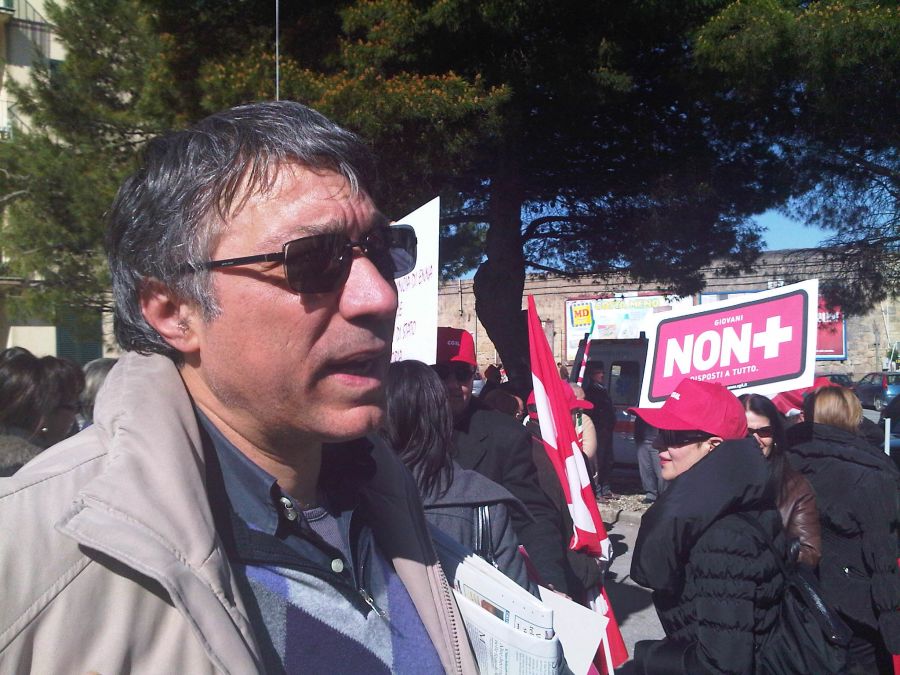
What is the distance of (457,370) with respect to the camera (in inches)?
152

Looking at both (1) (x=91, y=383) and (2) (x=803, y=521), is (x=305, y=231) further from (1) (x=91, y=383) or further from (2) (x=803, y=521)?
(1) (x=91, y=383)

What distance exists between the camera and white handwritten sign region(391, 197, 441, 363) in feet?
10.6

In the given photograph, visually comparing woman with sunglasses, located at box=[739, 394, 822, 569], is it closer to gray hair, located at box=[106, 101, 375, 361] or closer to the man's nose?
the man's nose

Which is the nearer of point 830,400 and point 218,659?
point 218,659

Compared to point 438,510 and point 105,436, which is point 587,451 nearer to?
point 438,510

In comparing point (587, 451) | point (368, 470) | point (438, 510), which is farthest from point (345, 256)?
point (587, 451)

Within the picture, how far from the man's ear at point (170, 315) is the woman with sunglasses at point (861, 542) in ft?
10.3

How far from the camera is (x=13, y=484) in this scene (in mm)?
943

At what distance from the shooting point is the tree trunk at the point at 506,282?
379 inches

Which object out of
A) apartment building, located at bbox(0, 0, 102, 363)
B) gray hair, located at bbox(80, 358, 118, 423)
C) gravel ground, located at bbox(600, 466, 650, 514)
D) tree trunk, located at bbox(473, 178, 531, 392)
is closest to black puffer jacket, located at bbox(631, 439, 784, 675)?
gray hair, located at bbox(80, 358, 118, 423)

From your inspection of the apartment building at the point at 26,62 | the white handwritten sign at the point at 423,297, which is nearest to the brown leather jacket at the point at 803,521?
the white handwritten sign at the point at 423,297

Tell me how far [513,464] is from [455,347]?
0.88 metres

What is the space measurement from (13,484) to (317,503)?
523 mm

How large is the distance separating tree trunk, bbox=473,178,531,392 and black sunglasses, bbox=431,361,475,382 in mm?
5713
